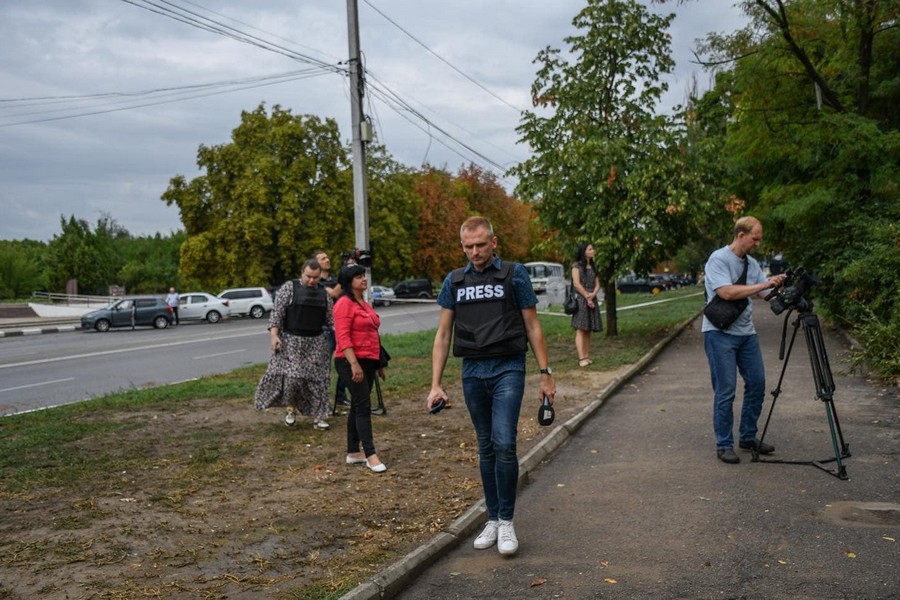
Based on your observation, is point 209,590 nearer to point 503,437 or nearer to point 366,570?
point 366,570

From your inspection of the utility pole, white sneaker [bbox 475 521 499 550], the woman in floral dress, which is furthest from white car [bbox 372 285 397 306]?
white sneaker [bbox 475 521 499 550]

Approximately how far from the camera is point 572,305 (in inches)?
503

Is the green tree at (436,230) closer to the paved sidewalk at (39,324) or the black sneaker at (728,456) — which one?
the paved sidewalk at (39,324)

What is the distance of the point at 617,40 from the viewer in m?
15.9

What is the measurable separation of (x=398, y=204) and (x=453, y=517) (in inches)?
2210

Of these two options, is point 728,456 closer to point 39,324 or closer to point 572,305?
point 572,305

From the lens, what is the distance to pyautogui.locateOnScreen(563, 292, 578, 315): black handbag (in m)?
12.7

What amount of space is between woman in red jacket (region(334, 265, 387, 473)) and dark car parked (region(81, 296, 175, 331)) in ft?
102

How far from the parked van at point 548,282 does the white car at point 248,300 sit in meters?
14.7

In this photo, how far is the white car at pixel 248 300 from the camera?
44.0 metres

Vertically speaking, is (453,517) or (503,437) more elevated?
(503,437)

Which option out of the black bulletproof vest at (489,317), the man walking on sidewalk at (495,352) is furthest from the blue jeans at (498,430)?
the black bulletproof vest at (489,317)

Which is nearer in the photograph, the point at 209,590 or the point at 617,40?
the point at 209,590

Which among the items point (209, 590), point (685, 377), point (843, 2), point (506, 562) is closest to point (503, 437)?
point (506, 562)
